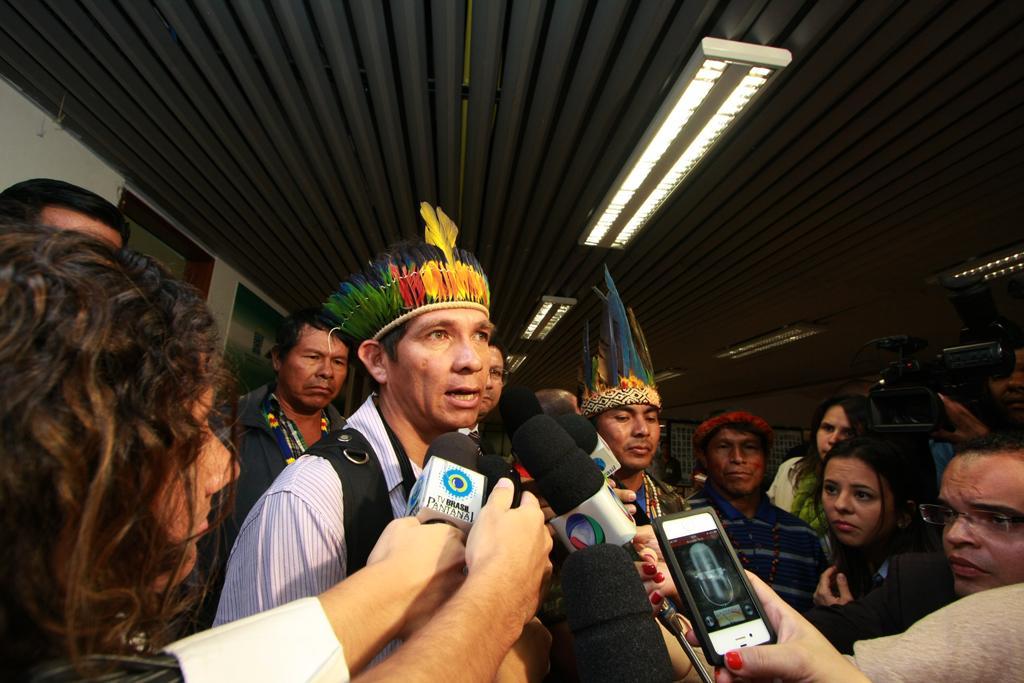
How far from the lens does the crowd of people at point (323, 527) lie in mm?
463

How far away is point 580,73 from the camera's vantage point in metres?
2.75

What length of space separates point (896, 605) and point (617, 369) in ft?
4.39

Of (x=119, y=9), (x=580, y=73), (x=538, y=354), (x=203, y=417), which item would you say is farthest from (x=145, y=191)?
(x=538, y=354)

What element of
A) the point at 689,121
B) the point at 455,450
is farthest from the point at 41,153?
the point at 689,121

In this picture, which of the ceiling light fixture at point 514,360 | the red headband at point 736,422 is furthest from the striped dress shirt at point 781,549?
the ceiling light fixture at point 514,360

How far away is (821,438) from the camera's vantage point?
2877 mm

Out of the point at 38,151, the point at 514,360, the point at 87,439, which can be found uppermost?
the point at 514,360

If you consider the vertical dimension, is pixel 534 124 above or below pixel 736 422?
above

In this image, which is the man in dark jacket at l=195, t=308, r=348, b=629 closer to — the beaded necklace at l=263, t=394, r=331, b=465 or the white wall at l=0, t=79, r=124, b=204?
the beaded necklace at l=263, t=394, r=331, b=465

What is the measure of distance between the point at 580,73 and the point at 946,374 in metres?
2.19

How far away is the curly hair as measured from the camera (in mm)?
445

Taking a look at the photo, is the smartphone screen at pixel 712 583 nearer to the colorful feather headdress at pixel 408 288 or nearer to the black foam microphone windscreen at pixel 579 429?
the black foam microphone windscreen at pixel 579 429

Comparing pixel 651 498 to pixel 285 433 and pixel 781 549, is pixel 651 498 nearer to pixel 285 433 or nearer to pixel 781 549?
pixel 781 549

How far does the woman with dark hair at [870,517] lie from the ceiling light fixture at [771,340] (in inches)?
201
